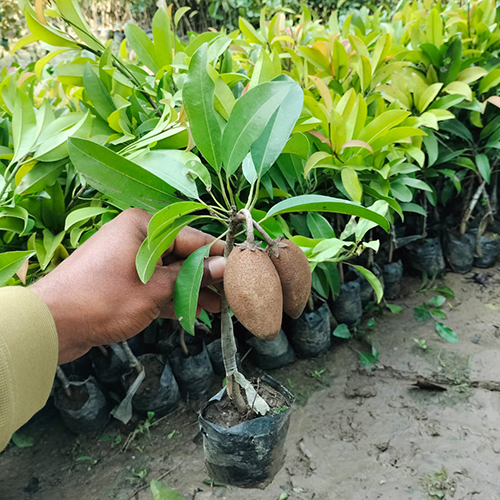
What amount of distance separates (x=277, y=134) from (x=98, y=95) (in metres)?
0.67

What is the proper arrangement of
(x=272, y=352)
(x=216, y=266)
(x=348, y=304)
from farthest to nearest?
(x=348, y=304), (x=272, y=352), (x=216, y=266)

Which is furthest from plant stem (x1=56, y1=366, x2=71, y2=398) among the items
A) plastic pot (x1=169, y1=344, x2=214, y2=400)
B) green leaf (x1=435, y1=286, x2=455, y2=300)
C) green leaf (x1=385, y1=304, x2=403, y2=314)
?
green leaf (x1=435, y1=286, x2=455, y2=300)

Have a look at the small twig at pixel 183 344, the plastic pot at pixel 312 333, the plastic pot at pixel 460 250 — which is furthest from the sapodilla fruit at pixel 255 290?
the plastic pot at pixel 460 250

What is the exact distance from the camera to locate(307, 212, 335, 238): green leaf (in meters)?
1.35

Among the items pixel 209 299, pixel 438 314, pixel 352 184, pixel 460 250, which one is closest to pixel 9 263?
pixel 209 299

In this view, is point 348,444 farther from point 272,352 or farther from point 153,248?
point 153,248

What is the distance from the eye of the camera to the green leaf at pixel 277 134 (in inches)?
30.0

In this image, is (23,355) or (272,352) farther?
(272,352)

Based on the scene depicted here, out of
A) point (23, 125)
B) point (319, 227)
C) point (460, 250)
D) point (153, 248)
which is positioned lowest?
point (460, 250)

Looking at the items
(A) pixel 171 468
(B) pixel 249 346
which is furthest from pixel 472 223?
(A) pixel 171 468

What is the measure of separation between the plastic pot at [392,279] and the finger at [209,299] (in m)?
1.48

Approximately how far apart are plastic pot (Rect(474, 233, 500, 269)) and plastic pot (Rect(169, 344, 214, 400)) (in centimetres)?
183

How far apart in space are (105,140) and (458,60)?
5.40ft

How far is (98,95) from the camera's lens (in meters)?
1.17
